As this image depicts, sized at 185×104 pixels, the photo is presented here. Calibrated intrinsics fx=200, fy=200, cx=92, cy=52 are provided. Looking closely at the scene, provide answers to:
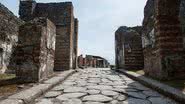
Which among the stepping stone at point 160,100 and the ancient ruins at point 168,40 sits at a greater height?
the ancient ruins at point 168,40

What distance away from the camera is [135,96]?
12.0 feet

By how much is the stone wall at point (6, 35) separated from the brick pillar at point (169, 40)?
5378 millimetres

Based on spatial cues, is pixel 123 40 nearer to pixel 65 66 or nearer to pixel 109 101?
pixel 65 66

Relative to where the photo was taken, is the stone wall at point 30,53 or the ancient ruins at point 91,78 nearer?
the ancient ruins at point 91,78

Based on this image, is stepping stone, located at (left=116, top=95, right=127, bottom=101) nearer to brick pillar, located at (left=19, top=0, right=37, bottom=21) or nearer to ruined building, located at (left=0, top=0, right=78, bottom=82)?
ruined building, located at (left=0, top=0, right=78, bottom=82)

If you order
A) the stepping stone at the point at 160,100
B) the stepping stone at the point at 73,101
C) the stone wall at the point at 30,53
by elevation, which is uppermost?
the stone wall at the point at 30,53

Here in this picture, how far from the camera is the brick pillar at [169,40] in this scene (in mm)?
5301

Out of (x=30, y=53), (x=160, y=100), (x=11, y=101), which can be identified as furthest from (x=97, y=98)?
(x=30, y=53)

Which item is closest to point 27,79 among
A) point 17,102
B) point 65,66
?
point 17,102

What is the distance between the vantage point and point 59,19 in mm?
11125

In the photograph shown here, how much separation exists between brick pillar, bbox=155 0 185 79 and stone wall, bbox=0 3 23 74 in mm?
5378

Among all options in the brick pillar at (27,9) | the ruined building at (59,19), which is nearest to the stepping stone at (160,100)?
the ruined building at (59,19)

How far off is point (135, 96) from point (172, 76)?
2.09 metres

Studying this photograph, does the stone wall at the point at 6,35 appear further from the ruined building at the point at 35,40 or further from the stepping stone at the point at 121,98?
the stepping stone at the point at 121,98
